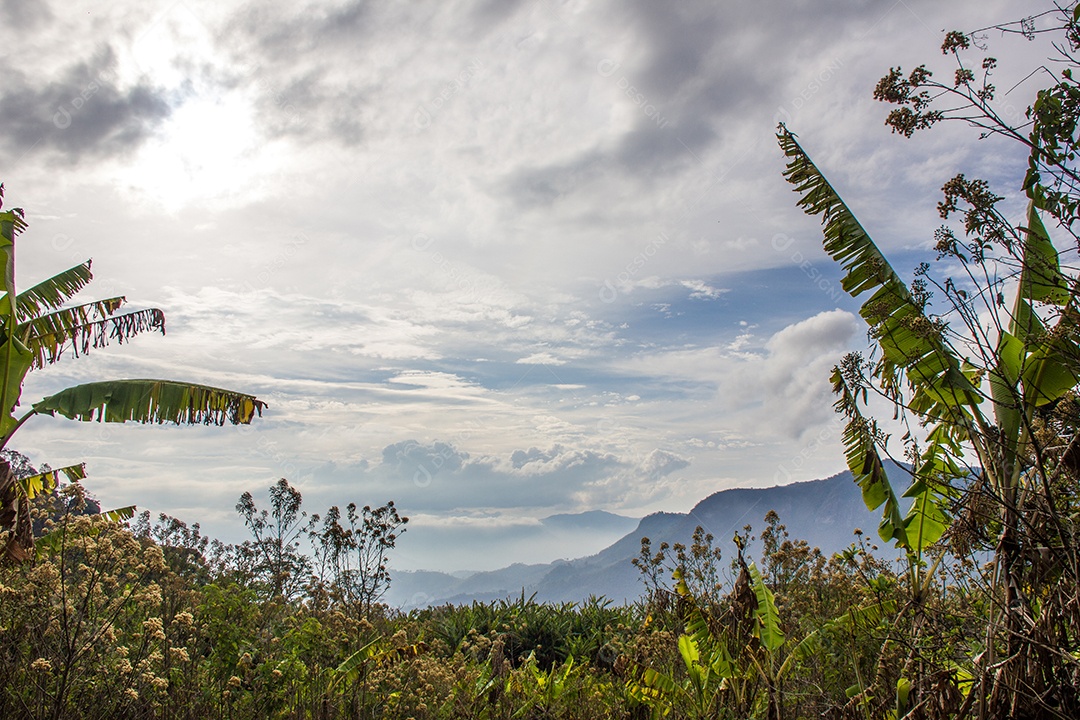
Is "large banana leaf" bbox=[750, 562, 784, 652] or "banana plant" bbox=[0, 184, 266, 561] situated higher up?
"banana plant" bbox=[0, 184, 266, 561]

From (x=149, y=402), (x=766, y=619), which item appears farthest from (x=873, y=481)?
(x=149, y=402)

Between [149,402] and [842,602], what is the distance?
8.13 metres

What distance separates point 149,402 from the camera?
7336mm

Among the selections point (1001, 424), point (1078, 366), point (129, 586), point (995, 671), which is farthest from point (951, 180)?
point (129, 586)

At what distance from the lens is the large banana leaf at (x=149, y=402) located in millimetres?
7031

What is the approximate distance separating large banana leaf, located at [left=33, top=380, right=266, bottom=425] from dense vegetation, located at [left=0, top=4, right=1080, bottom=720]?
8cm

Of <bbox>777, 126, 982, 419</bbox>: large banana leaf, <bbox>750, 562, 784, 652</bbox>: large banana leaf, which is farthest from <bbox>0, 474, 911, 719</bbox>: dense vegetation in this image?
<bbox>777, 126, 982, 419</bbox>: large banana leaf

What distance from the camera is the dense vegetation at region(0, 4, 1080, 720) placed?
3.55 m

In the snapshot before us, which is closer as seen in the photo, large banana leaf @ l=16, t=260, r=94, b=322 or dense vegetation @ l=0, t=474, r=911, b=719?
dense vegetation @ l=0, t=474, r=911, b=719

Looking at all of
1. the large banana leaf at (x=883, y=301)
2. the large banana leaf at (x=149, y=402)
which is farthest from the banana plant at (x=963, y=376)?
the large banana leaf at (x=149, y=402)

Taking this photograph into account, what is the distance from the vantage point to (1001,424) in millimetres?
4473

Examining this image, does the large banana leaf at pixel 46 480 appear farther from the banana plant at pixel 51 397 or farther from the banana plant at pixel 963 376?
the banana plant at pixel 963 376

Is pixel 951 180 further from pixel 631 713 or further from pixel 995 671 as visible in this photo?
pixel 631 713

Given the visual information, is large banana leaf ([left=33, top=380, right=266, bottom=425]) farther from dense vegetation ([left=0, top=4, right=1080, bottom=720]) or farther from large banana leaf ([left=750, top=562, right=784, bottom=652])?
large banana leaf ([left=750, top=562, right=784, bottom=652])
